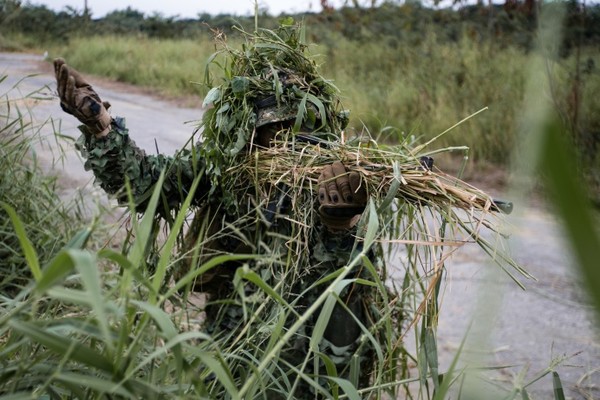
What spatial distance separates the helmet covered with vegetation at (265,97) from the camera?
2.21 meters

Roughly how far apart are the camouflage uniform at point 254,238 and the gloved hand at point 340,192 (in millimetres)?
108

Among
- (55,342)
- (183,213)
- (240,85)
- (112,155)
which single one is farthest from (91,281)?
(240,85)

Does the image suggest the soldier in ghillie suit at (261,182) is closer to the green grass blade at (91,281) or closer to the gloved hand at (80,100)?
the gloved hand at (80,100)

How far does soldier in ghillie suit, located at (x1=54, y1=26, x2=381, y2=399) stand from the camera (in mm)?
2033

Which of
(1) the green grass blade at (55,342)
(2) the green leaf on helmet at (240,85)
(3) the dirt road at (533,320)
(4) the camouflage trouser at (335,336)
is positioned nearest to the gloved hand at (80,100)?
(3) the dirt road at (533,320)

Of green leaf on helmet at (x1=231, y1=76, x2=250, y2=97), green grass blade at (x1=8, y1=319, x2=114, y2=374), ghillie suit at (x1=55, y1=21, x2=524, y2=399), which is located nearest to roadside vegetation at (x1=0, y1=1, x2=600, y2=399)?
green grass blade at (x1=8, y1=319, x2=114, y2=374)

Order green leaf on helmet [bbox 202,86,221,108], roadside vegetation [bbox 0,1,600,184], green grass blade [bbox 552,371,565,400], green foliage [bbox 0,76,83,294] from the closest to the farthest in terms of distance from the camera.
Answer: green grass blade [bbox 552,371,565,400]
green leaf on helmet [bbox 202,86,221,108]
green foliage [bbox 0,76,83,294]
roadside vegetation [bbox 0,1,600,184]

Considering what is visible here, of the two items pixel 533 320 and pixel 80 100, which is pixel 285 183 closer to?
pixel 80 100

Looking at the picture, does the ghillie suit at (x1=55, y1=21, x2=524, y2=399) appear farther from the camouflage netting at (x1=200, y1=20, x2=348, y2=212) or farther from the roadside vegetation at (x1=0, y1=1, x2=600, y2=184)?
the roadside vegetation at (x1=0, y1=1, x2=600, y2=184)

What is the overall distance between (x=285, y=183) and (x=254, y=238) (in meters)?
0.28

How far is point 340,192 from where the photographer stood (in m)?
1.85

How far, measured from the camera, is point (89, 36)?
19.8 m

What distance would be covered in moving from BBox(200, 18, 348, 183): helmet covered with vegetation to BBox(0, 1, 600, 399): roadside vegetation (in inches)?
7.3

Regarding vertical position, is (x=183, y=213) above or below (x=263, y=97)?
below
